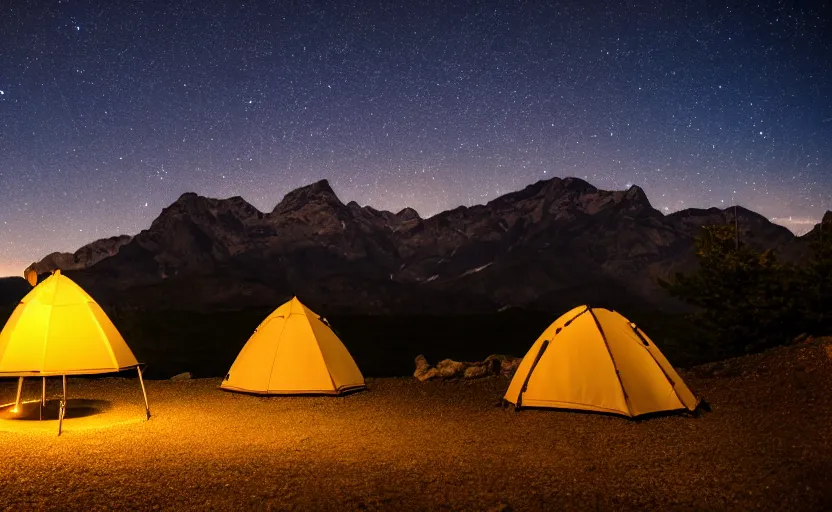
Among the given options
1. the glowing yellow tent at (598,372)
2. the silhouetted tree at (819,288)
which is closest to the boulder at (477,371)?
the glowing yellow tent at (598,372)

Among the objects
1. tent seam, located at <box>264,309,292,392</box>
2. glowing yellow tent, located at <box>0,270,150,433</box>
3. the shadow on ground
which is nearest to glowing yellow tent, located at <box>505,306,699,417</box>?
tent seam, located at <box>264,309,292,392</box>

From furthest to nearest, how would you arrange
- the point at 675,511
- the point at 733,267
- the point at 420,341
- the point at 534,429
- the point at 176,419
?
the point at 420,341 < the point at 733,267 < the point at 176,419 < the point at 534,429 < the point at 675,511

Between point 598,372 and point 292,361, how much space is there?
808 centimetres

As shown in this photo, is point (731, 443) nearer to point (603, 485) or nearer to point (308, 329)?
point (603, 485)

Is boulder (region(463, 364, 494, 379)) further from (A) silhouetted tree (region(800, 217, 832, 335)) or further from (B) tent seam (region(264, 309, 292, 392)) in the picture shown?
(A) silhouetted tree (region(800, 217, 832, 335))

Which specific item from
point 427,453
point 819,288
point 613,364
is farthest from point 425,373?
point 819,288

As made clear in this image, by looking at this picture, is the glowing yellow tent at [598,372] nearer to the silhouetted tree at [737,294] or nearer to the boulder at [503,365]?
the boulder at [503,365]

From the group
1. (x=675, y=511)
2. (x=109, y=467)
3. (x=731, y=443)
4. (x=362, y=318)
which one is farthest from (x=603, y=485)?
(x=362, y=318)

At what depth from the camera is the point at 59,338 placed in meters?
14.0

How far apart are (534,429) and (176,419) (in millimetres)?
7800

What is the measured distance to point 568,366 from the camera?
14914 mm

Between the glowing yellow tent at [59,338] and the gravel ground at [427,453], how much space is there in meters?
1.24

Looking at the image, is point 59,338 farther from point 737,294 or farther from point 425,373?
point 737,294

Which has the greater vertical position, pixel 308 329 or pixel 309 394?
pixel 308 329
